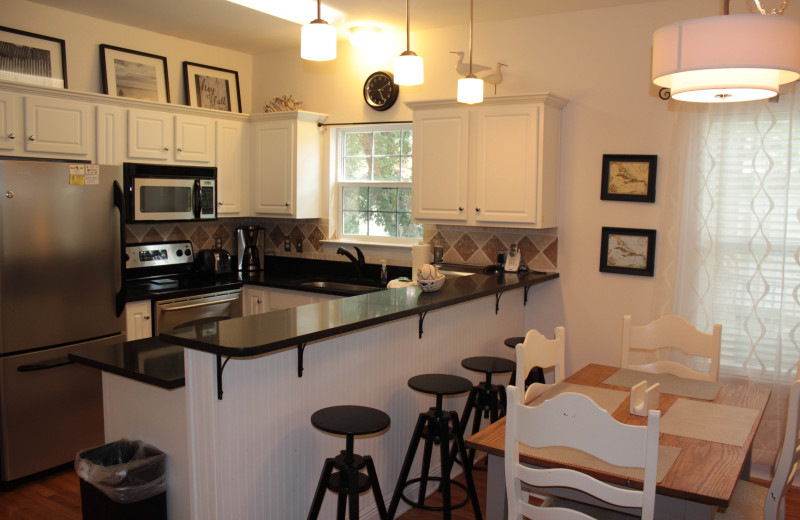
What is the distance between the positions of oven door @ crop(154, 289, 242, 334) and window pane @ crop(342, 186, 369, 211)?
3.61ft

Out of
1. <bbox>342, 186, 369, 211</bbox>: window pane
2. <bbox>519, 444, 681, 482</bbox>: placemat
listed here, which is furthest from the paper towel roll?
<bbox>519, 444, 681, 482</bbox>: placemat

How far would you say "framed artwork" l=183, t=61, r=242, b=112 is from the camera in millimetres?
4914

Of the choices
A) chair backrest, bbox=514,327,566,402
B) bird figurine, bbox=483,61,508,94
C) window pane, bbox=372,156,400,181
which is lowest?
chair backrest, bbox=514,327,566,402

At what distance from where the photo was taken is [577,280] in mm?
4117

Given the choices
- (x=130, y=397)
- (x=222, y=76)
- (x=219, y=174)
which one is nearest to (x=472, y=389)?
(x=130, y=397)

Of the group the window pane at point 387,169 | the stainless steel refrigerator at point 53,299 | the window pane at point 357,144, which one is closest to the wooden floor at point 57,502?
the stainless steel refrigerator at point 53,299

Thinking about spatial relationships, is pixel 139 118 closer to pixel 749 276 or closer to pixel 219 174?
pixel 219 174

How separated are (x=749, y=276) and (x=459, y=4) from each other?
232 cm

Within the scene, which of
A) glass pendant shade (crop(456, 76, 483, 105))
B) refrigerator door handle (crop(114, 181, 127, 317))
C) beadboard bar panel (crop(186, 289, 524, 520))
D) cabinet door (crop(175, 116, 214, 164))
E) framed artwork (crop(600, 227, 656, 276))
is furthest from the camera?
cabinet door (crop(175, 116, 214, 164))

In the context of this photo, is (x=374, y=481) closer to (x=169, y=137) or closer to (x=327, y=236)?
(x=327, y=236)

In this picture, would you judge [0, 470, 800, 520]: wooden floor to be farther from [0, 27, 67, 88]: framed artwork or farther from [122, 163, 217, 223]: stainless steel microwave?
[0, 27, 67, 88]: framed artwork

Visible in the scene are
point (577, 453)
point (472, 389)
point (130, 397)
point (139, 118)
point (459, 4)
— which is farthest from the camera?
point (139, 118)

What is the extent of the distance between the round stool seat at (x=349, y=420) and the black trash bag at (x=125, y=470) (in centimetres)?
63

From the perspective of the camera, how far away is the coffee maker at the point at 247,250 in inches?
207
